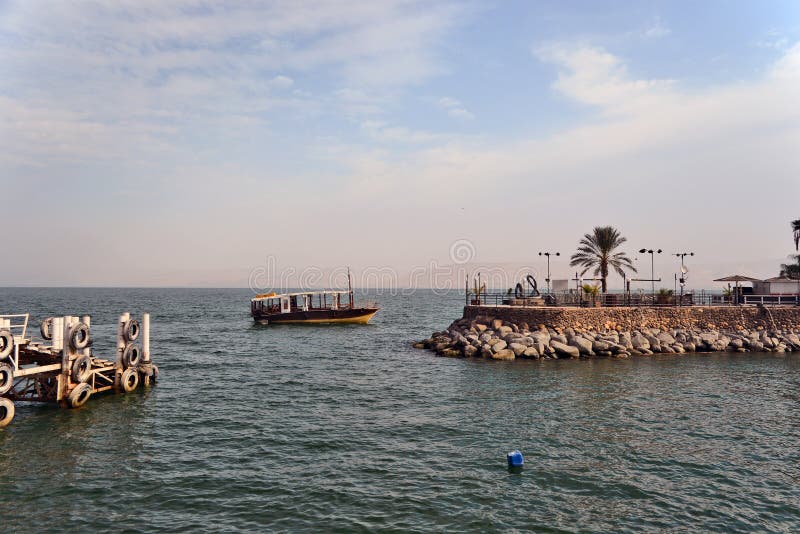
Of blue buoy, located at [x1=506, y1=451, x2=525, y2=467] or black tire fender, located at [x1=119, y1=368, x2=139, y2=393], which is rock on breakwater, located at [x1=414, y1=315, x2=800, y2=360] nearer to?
blue buoy, located at [x1=506, y1=451, x2=525, y2=467]

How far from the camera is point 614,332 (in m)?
35.9

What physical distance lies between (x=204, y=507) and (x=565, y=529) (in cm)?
803

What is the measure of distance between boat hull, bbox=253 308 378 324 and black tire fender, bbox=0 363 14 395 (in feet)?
146

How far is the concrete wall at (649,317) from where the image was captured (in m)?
36.0

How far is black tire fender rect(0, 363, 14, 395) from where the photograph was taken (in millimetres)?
17625

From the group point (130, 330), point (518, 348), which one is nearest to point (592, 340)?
point (518, 348)

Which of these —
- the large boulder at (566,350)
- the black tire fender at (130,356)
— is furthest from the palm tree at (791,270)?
the black tire fender at (130,356)

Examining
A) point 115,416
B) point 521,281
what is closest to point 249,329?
point 521,281

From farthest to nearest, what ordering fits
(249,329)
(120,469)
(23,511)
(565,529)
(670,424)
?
(249,329)
(670,424)
(120,469)
(23,511)
(565,529)

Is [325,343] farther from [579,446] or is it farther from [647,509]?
[647,509]

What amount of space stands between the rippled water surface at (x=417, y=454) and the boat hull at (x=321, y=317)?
34600mm

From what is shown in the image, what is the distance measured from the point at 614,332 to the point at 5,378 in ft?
112

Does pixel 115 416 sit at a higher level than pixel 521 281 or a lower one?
lower

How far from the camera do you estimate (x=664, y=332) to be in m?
36.4
